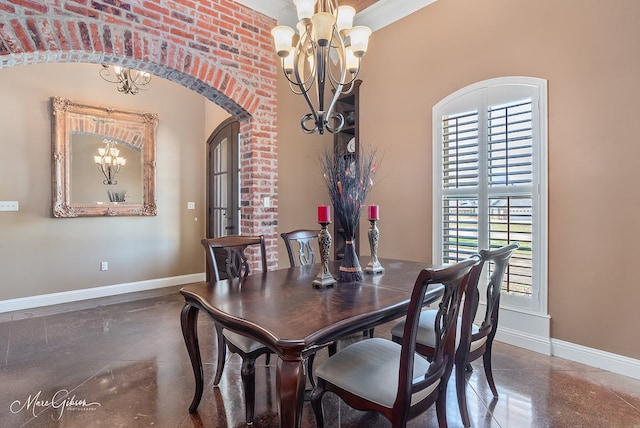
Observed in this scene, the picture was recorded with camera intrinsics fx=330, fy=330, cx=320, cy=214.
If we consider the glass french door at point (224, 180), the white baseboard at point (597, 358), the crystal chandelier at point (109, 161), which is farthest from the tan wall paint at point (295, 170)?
the white baseboard at point (597, 358)

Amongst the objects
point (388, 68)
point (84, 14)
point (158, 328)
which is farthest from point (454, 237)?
point (84, 14)

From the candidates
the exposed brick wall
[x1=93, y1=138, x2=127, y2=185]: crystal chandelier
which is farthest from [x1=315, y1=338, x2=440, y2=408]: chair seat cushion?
[x1=93, y1=138, x2=127, y2=185]: crystal chandelier

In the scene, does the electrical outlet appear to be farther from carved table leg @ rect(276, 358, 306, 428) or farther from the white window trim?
the white window trim

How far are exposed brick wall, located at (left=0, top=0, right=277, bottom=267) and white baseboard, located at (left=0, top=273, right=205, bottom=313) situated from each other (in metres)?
2.22

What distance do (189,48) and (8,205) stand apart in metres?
2.99

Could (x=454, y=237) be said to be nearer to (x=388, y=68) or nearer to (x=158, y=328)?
(x=388, y=68)

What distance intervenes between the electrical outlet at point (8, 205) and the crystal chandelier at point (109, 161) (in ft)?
3.19

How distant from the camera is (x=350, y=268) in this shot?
209cm

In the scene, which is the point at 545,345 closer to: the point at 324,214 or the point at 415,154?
the point at 415,154

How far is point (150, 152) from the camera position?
493cm

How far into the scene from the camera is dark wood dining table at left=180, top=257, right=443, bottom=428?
1.21m

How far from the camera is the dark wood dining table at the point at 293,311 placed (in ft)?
3.98

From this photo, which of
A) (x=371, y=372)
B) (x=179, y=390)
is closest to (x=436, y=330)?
(x=371, y=372)

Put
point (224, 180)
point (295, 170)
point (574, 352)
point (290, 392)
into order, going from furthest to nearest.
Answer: point (224, 180), point (295, 170), point (574, 352), point (290, 392)
